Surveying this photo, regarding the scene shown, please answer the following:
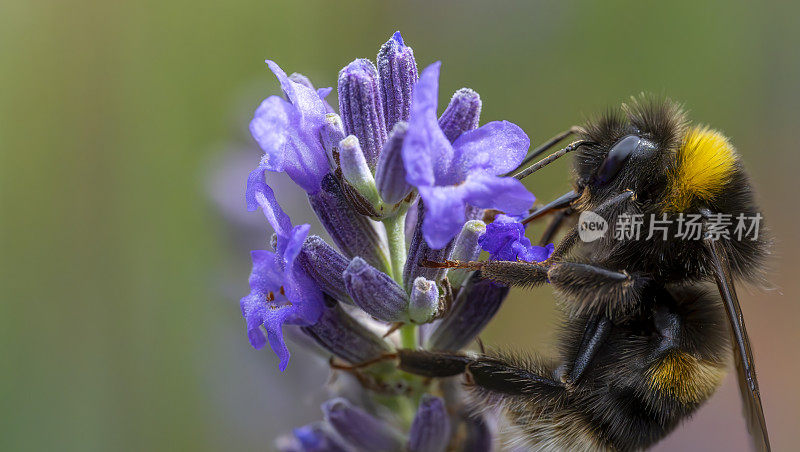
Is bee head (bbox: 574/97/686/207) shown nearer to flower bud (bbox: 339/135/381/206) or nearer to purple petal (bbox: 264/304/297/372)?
flower bud (bbox: 339/135/381/206)

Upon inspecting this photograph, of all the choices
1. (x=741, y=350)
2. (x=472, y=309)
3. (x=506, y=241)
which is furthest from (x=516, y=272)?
(x=741, y=350)

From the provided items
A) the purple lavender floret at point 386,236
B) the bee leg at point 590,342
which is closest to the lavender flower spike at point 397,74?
the purple lavender floret at point 386,236

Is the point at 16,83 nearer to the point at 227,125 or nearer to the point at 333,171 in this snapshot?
the point at 227,125

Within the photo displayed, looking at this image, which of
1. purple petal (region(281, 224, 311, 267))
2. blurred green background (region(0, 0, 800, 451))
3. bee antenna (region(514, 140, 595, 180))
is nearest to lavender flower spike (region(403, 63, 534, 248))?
bee antenna (region(514, 140, 595, 180))

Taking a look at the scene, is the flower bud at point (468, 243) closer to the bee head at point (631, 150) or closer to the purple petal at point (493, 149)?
the purple petal at point (493, 149)

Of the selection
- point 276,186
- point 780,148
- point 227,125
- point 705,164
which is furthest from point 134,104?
point 780,148

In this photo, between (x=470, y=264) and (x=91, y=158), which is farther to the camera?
(x=91, y=158)
